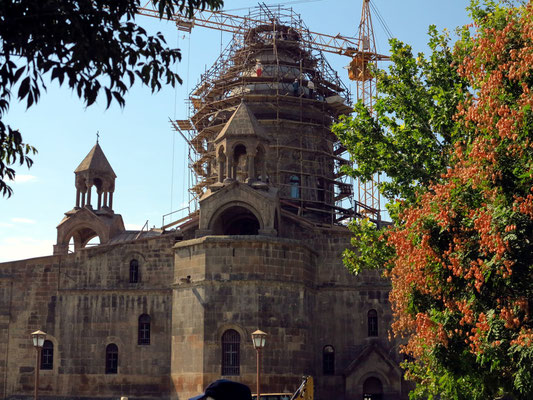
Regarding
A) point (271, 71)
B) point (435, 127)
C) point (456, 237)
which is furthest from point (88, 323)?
point (456, 237)

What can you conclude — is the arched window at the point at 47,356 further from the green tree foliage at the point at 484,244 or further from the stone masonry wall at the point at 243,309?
the green tree foliage at the point at 484,244

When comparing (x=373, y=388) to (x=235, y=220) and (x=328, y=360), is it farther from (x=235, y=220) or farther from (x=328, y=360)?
(x=235, y=220)

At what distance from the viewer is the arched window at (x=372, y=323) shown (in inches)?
1387

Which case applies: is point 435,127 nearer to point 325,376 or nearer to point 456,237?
point 456,237

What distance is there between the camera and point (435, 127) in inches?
872

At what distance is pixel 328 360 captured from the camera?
35.0 m

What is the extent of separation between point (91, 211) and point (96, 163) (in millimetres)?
2523

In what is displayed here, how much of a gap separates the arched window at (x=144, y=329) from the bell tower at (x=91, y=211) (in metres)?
5.77

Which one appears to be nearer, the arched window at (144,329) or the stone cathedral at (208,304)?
the stone cathedral at (208,304)

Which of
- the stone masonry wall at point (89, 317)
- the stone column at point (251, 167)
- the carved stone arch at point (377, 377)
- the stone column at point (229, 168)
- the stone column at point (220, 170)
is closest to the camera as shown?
the carved stone arch at point (377, 377)

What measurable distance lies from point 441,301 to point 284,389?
48.5 ft

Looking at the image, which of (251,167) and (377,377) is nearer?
(377,377)

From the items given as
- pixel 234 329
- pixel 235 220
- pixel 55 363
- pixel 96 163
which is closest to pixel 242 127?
pixel 235 220

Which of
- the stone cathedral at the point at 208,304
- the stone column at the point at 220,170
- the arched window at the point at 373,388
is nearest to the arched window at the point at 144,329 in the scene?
the stone cathedral at the point at 208,304
